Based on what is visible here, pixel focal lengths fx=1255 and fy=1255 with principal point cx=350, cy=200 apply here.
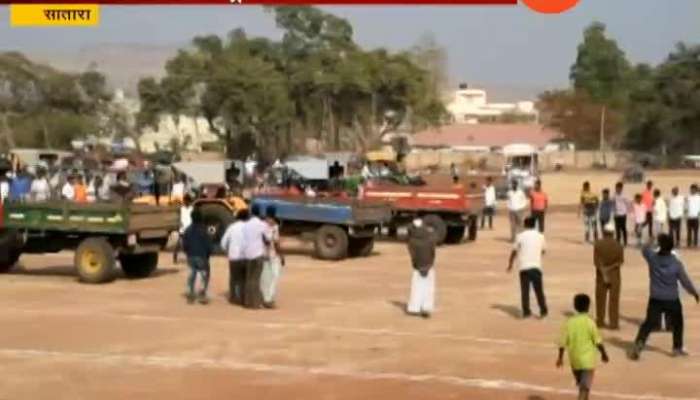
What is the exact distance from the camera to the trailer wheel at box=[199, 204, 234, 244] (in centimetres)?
2598

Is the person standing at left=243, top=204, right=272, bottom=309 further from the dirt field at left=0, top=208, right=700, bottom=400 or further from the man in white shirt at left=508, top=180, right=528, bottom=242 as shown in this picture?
the man in white shirt at left=508, top=180, right=528, bottom=242

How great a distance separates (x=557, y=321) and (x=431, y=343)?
A: 258cm

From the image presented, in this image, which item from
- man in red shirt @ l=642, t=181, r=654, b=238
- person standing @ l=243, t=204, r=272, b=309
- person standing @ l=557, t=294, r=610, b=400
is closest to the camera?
person standing @ l=557, t=294, r=610, b=400

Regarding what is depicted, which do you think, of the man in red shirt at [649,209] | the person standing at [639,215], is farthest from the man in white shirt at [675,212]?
the person standing at [639,215]

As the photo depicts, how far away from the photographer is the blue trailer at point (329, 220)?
2581 centimetres

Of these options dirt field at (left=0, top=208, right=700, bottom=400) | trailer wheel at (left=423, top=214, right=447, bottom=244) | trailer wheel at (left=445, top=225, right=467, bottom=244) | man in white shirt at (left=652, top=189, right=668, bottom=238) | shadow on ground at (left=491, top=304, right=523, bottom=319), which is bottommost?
dirt field at (left=0, top=208, right=700, bottom=400)

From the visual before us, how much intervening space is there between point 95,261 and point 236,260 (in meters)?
3.77

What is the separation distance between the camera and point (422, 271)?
56.4 ft

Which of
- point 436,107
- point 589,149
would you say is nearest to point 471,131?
point 589,149

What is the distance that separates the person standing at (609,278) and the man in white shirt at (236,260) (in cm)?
516

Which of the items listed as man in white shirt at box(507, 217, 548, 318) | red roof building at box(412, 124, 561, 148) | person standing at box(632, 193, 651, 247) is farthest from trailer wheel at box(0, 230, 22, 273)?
red roof building at box(412, 124, 561, 148)

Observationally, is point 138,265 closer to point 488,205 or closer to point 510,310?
point 510,310

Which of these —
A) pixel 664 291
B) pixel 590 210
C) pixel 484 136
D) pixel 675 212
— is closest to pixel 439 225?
pixel 590 210

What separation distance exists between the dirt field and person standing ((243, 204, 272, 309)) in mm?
410
